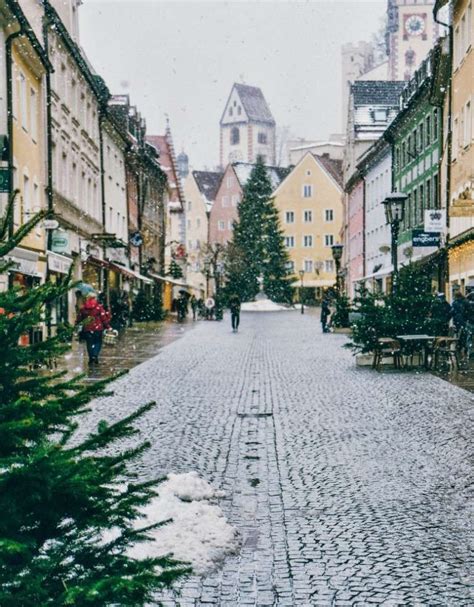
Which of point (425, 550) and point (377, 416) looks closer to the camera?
point (425, 550)

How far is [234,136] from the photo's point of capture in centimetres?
16162

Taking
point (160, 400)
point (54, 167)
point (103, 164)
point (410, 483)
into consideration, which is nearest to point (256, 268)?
point (103, 164)

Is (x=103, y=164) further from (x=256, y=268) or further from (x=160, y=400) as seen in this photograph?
(x=256, y=268)

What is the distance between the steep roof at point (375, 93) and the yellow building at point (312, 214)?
34.3 meters

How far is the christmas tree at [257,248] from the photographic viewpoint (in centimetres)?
8994

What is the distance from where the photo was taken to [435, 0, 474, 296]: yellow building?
28906mm

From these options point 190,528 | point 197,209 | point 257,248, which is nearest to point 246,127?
point 197,209

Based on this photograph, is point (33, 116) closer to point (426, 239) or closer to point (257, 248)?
point (426, 239)

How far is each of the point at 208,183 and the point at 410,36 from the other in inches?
1169

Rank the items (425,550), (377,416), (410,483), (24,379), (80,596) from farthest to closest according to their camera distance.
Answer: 1. (377,416)
2. (410,483)
3. (425,550)
4. (24,379)
5. (80,596)

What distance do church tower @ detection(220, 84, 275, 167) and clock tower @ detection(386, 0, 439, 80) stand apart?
41.9m

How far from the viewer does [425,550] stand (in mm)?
6320

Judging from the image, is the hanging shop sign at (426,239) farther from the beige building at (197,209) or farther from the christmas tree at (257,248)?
the beige building at (197,209)

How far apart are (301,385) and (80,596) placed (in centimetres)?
1511
